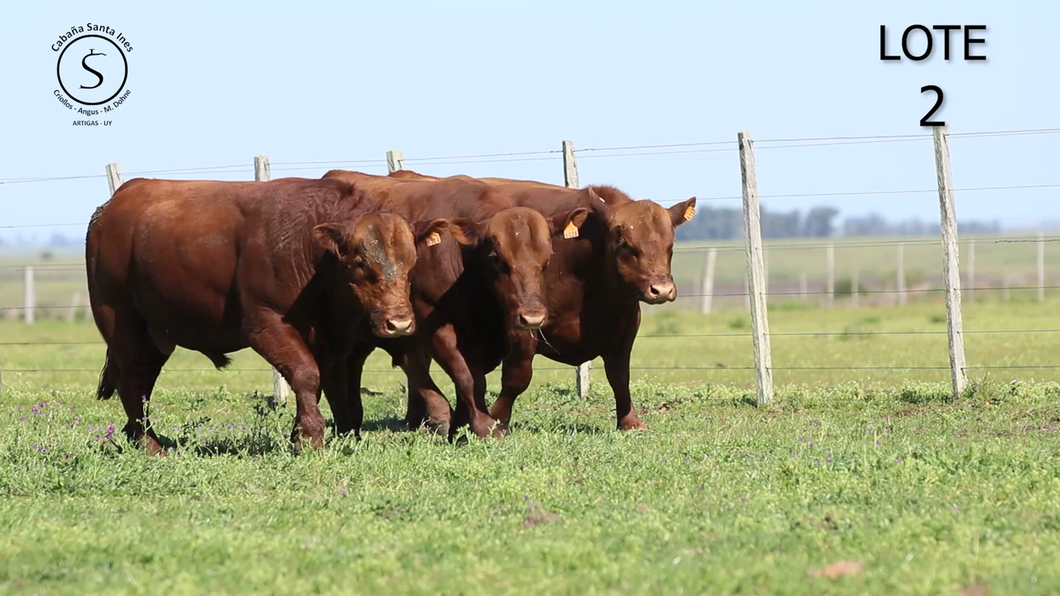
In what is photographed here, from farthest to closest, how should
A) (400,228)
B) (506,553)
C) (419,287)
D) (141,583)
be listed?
(419,287), (400,228), (506,553), (141,583)

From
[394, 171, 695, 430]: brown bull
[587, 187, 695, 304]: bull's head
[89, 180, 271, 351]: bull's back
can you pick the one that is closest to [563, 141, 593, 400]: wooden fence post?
[394, 171, 695, 430]: brown bull

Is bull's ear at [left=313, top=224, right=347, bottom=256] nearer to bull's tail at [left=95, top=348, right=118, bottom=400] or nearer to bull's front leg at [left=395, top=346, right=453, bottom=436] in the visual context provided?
bull's front leg at [left=395, top=346, right=453, bottom=436]

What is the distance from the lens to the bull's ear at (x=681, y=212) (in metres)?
11.3

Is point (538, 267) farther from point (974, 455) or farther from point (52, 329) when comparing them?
point (52, 329)

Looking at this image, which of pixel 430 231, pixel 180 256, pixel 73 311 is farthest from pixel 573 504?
pixel 73 311

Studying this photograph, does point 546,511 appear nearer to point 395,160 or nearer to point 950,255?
point 950,255

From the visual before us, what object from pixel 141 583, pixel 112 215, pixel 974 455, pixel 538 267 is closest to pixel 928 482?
pixel 974 455

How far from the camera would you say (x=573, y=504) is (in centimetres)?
755

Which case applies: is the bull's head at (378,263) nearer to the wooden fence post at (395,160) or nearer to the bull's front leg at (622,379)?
the bull's front leg at (622,379)

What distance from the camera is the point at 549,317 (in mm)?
11203

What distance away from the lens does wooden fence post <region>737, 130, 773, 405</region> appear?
540 inches

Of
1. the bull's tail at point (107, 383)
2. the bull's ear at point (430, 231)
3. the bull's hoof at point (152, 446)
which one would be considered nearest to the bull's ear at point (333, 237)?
the bull's ear at point (430, 231)

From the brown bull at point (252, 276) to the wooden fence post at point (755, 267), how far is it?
4238mm

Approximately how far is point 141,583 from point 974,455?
496 cm
